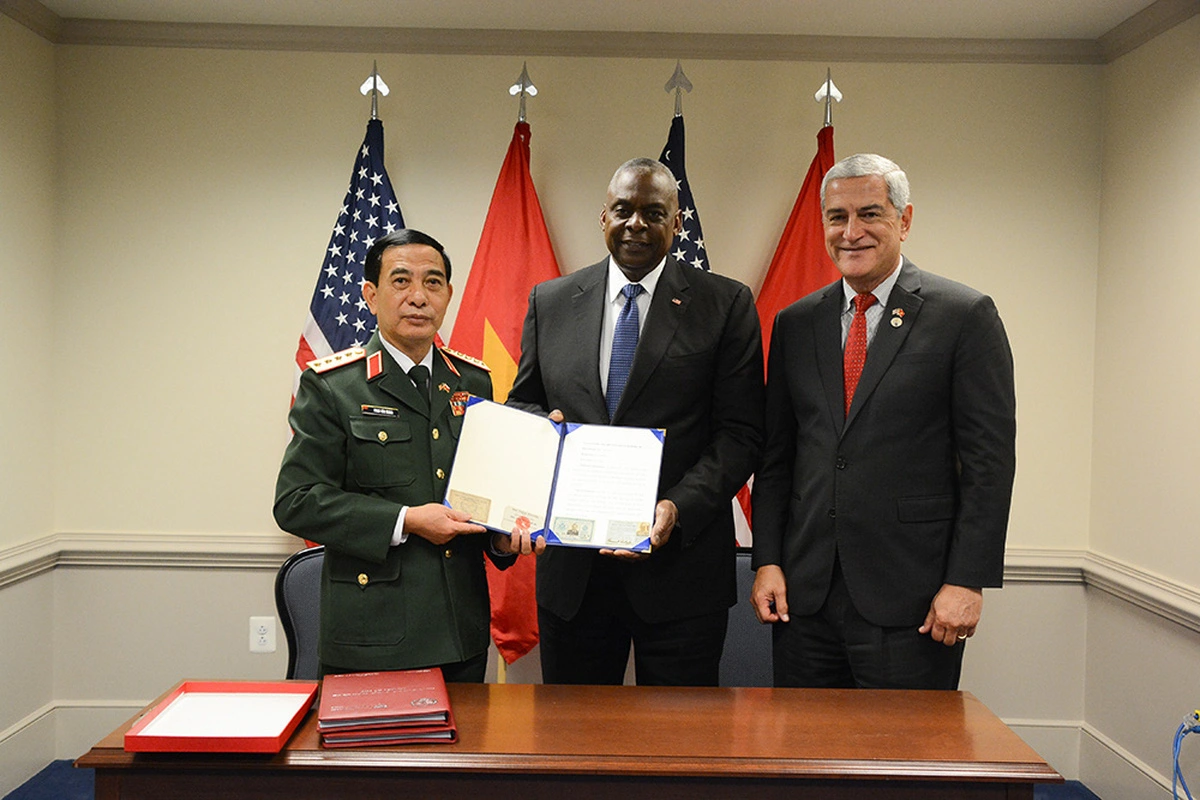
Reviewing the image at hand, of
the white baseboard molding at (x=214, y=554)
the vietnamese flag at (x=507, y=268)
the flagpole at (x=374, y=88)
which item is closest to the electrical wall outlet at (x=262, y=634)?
the white baseboard molding at (x=214, y=554)

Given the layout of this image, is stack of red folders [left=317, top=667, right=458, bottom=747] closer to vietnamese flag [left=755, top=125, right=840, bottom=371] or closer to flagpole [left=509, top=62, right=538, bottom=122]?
vietnamese flag [left=755, top=125, right=840, bottom=371]

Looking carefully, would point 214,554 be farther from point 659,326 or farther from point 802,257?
point 802,257

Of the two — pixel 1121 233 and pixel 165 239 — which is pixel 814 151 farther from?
pixel 165 239

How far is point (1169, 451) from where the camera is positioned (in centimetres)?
304

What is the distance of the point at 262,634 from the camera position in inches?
139

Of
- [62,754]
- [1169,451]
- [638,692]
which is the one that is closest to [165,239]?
Answer: [62,754]

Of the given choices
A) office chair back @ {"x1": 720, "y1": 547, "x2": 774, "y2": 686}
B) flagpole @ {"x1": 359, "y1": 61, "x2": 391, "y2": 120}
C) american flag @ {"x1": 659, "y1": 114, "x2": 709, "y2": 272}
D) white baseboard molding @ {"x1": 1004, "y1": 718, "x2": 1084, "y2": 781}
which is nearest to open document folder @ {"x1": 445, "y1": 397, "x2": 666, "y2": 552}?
office chair back @ {"x1": 720, "y1": 547, "x2": 774, "y2": 686}

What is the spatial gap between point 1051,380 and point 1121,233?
0.58m

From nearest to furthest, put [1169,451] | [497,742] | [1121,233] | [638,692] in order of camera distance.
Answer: [497,742] → [638,692] → [1169,451] → [1121,233]

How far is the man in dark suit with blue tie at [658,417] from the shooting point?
2.16m

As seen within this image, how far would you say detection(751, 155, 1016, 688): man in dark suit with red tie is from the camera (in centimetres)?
200

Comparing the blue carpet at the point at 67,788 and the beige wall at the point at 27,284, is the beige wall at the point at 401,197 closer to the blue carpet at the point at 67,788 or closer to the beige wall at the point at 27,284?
the beige wall at the point at 27,284

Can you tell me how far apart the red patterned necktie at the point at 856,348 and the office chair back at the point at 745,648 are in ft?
3.63

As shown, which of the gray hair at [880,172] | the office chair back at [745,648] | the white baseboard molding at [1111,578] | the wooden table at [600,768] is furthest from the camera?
the office chair back at [745,648]
